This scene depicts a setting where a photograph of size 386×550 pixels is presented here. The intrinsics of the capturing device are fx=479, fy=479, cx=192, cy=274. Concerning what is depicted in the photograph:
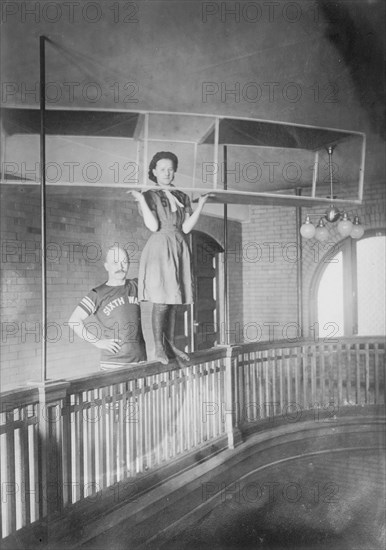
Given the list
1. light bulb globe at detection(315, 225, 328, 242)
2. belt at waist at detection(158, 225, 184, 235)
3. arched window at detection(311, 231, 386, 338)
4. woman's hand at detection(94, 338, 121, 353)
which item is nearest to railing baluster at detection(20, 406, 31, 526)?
woman's hand at detection(94, 338, 121, 353)

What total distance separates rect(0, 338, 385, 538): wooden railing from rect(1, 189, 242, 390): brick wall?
1.64m

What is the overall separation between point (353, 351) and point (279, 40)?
3.65 metres

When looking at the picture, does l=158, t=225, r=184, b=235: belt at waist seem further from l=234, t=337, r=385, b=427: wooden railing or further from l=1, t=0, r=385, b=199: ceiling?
l=234, t=337, r=385, b=427: wooden railing

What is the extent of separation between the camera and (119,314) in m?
3.93

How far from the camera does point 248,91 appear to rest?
13.6 ft

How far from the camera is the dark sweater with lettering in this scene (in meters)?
3.91

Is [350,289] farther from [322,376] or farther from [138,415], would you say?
[138,415]

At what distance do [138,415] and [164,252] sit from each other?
4.10 ft

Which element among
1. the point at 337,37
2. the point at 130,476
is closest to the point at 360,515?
the point at 130,476

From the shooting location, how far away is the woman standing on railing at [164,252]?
12.3 feet

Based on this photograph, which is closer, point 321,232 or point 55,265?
point 55,265

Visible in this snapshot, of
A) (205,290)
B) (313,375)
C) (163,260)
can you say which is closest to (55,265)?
(163,260)

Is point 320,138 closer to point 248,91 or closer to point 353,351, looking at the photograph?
point 248,91

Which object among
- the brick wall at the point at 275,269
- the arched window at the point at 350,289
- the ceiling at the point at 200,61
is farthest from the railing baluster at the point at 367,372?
the ceiling at the point at 200,61
